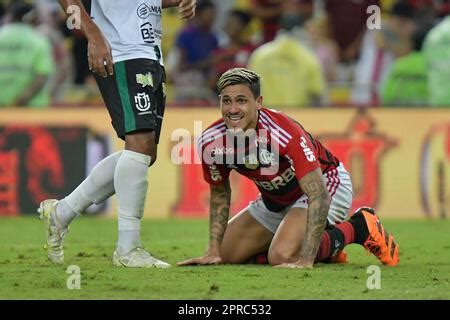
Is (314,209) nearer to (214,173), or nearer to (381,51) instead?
(214,173)

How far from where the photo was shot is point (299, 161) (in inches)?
328

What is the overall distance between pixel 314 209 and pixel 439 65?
6.96 meters

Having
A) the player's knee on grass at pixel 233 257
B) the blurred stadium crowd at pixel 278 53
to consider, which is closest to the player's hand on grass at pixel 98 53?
the player's knee on grass at pixel 233 257

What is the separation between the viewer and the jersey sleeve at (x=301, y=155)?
8.33m

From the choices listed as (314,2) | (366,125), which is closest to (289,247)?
(366,125)

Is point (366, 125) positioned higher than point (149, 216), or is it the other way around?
point (366, 125)

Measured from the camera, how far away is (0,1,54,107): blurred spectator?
15.0 m

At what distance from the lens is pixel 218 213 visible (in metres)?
8.87

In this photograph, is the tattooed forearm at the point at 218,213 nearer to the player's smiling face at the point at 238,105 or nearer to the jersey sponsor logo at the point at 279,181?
the jersey sponsor logo at the point at 279,181

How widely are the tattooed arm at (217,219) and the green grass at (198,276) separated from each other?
16cm

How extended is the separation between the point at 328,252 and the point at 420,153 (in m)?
5.80

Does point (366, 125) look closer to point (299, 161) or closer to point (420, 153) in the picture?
point (420, 153)

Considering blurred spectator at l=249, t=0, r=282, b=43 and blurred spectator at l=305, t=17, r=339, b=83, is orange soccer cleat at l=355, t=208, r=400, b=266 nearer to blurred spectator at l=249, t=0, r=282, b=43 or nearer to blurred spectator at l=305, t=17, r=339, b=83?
blurred spectator at l=305, t=17, r=339, b=83

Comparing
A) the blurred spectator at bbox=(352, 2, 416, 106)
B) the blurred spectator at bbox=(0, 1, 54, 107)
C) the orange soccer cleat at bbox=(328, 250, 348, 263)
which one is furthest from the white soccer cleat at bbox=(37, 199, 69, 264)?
the blurred spectator at bbox=(352, 2, 416, 106)
